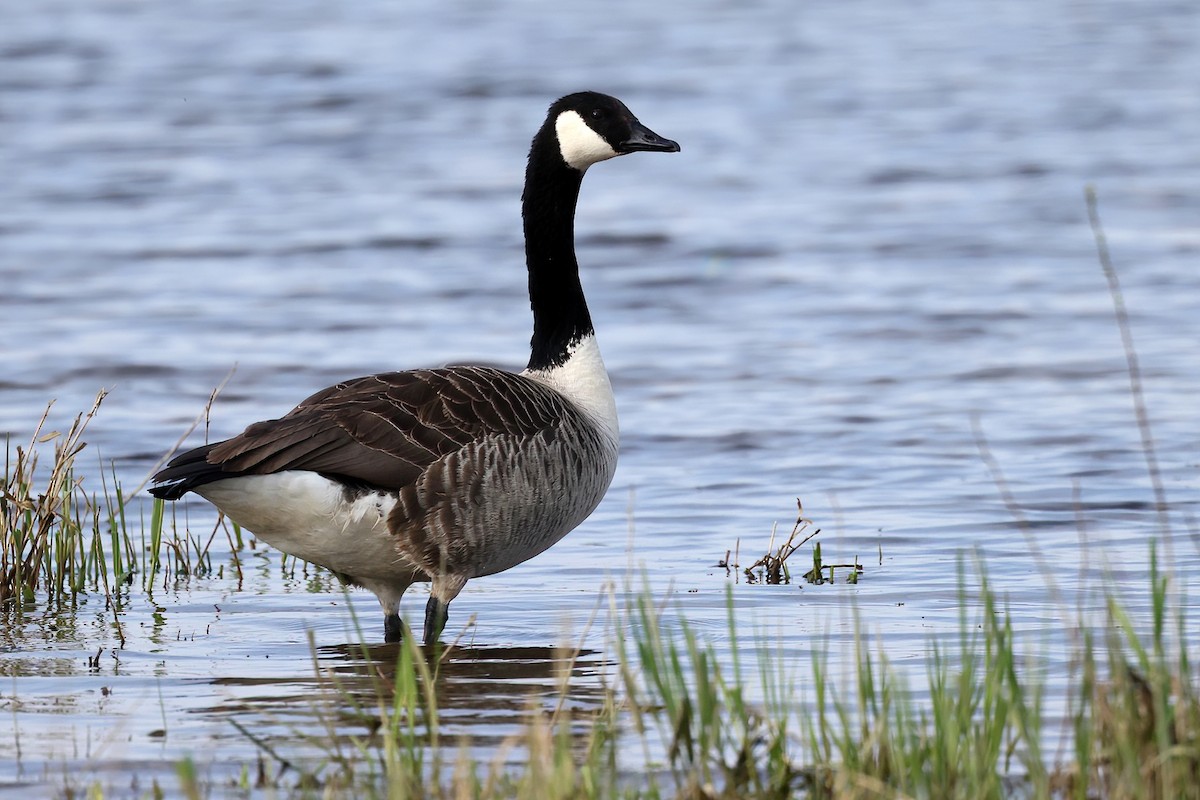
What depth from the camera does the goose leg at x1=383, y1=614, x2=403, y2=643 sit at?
7.49 meters

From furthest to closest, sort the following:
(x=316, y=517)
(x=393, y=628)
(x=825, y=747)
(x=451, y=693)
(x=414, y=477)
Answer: (x=393, y=628)
(x=414, y=477)
(x=316, y=517)
(x=451, y=693)
(x=825, y=747)

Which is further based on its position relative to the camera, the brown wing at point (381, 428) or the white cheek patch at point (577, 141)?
the white cheek patch at point (577, 141)

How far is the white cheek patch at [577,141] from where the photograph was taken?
8469mm

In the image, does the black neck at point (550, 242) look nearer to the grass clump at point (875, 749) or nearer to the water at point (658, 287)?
the water at point (658, 287)

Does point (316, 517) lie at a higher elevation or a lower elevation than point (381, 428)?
lower

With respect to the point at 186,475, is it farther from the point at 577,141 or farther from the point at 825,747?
the point at 825,747

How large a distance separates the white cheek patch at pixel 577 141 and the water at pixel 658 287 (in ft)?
6.43

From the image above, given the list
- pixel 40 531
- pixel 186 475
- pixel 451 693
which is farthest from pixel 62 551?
pixel 451 693

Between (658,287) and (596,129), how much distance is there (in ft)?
27.8

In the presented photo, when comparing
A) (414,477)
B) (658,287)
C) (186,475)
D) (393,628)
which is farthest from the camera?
(658,287)

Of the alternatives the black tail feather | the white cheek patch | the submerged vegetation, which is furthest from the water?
the white cheek patch

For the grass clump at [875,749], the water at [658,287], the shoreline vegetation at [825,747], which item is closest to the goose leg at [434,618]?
the water at [658,287]

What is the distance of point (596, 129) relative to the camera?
8.46 metres

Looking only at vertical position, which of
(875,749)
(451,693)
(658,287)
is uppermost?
(658,287)
